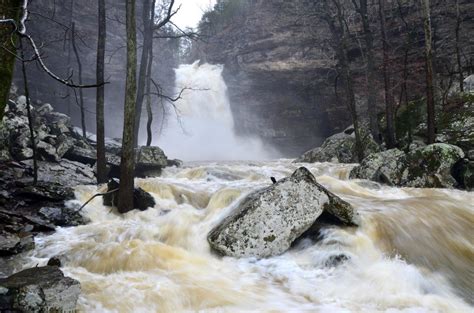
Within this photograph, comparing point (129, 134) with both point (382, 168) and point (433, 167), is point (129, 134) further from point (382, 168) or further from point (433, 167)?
point (433, 167)

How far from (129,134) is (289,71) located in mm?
18677

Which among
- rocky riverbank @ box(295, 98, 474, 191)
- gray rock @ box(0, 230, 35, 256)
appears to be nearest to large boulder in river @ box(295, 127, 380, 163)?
rocky riverbank @ box(295, 98, 474, 191)

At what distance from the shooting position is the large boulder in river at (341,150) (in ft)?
49.9

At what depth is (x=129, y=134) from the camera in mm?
8016

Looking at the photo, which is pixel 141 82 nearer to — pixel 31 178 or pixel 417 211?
pixel 31 178

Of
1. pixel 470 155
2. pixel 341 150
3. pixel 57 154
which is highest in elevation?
pixel 470 155

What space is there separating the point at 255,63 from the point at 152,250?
72.8ft

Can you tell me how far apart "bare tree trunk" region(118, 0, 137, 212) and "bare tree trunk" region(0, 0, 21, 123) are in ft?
14.5

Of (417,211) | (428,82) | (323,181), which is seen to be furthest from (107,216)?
(428,82)

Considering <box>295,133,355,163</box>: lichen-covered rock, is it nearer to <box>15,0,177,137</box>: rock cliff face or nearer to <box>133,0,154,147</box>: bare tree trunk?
<box>133,0,154,147</box>: bare tree trunk

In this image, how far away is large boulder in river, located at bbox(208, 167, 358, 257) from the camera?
217 inches

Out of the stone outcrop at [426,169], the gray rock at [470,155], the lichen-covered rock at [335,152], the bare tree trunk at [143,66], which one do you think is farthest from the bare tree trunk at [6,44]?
the lichen-covered rock at [335,152]

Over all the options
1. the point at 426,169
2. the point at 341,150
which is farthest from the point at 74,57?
the point at 426,169

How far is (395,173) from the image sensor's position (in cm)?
1004
